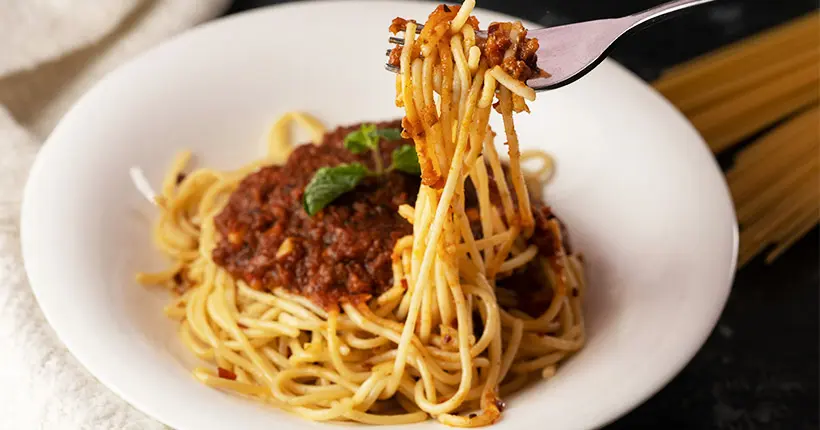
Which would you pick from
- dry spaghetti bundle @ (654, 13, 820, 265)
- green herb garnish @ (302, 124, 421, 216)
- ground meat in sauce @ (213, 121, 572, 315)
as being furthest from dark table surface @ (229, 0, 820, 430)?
green herb garnish @ (302, 124, 421, 216)

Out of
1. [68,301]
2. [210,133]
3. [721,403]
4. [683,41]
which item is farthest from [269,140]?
[683,41]

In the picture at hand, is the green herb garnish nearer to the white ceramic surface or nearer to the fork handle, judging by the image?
the white ceramic surface

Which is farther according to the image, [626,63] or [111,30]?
[626,63]

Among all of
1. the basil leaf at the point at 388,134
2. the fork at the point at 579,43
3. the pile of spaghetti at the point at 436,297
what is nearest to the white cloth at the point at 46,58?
the pile of spaghetti at the point at 436,297

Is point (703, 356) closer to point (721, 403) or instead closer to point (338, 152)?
point (721, 403)

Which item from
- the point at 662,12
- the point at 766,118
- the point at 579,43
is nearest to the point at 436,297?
the point at 579,43

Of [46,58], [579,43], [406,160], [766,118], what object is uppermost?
[579,43]

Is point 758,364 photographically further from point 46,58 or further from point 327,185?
point 46,58
